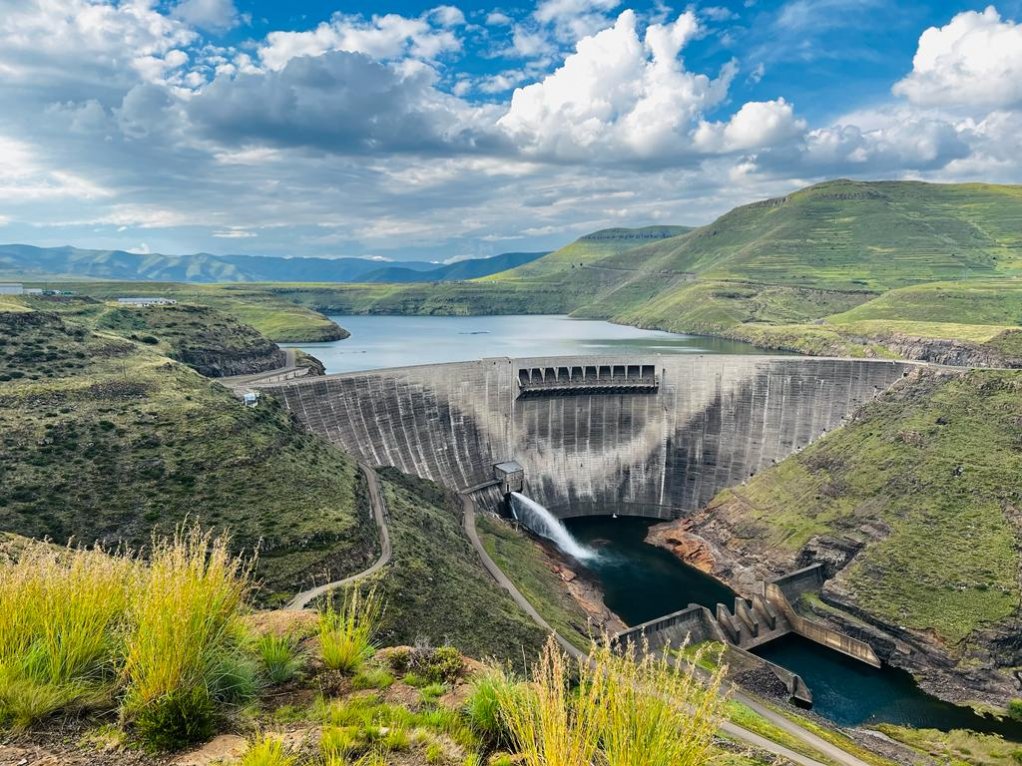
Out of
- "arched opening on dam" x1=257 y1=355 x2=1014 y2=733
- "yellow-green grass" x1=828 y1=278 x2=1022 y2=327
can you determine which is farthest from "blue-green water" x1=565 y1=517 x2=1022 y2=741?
"yellow-green grass" x1=828 y1=278 x2=1022 y2=327

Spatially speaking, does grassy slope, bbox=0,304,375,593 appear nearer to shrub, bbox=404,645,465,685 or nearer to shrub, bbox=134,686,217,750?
shrub, bbox=404,645,465,685

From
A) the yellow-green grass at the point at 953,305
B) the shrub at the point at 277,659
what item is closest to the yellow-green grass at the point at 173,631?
the shrub at the point at 277,659

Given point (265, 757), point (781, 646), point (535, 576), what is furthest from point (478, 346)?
point (265, 757)

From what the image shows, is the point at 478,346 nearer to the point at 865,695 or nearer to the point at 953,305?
the point at 953,305

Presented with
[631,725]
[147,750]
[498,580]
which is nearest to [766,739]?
[498,580]

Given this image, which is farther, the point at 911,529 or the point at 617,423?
the point at 617,423

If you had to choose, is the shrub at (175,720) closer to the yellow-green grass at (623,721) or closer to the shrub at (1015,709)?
the yellow-green grass at (623,721)

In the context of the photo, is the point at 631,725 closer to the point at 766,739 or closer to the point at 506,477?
the point at 766,739
